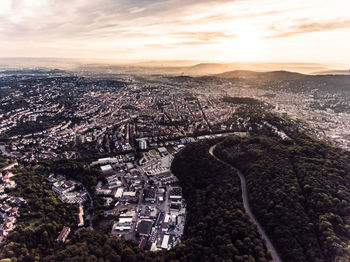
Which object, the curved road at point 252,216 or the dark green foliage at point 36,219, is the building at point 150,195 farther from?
the curved road at point 252,216

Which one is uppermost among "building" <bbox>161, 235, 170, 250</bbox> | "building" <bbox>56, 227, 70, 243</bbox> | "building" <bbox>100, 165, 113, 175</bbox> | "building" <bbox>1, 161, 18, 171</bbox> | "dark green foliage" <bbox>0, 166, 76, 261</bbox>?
"building" <bbox>1, 161, 18, 171</bbox>

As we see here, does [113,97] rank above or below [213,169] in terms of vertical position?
above

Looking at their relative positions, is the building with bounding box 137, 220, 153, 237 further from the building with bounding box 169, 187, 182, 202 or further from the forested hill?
the forested hill

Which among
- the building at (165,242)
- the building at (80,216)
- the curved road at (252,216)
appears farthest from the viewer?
the building at (80,216)

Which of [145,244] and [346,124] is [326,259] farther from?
[346,124]

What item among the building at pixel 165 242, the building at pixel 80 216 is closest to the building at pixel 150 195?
the building at pixel 165 242

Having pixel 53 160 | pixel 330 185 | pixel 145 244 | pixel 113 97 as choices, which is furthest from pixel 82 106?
pixel 330 185

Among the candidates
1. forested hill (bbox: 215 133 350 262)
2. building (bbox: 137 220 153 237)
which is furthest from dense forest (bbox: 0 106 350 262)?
building (bbox: 137 220 153 237)
